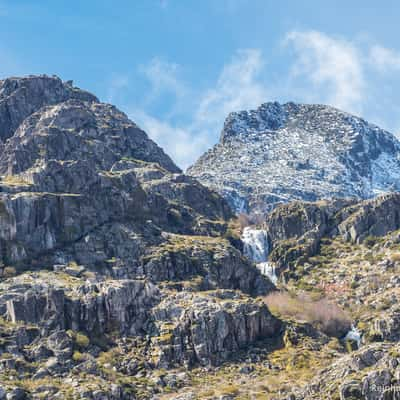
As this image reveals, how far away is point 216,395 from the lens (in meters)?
164

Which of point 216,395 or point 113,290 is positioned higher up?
point 113,290

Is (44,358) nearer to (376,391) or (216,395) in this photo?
(216,395)

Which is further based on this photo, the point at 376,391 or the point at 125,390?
the point at 125,390

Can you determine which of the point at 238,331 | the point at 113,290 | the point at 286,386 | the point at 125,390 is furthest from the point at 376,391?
the point at 113,290

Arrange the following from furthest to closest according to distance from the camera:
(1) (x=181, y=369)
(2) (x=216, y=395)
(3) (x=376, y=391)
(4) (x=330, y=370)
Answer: (1) (x=181, y=369) → (2) (x=216, y=395) → (4) (x=330, y=370) → (3) (x=376, y=391)

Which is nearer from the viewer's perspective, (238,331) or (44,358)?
(44,358)

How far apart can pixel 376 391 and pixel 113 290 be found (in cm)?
8478

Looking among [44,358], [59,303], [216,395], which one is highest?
[59,303]

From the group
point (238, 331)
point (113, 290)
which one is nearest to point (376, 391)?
point (238, 331)

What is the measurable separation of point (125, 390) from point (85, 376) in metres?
9.33

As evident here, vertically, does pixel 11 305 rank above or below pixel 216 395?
above

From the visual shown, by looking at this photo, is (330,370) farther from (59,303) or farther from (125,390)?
(59,303)

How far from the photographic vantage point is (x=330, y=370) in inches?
5984

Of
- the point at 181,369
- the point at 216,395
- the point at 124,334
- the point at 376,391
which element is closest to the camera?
the point at 376,391
